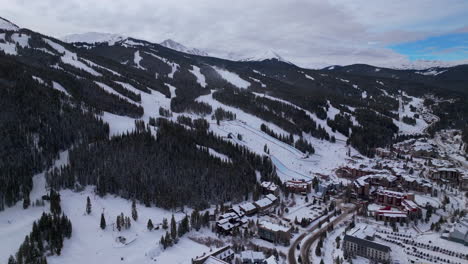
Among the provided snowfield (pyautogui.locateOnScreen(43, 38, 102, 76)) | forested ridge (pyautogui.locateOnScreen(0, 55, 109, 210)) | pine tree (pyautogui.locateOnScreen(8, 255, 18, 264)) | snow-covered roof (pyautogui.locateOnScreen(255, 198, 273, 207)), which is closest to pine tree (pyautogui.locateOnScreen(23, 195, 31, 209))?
forested ridge (pyautogui.locateOnScreen(0, 55, 109, 210))

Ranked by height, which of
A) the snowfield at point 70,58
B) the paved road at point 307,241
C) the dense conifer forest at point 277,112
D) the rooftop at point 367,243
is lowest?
the paved road at point 307,241

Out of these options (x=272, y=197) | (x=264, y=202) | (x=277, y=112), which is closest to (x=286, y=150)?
(x=277, y=112)

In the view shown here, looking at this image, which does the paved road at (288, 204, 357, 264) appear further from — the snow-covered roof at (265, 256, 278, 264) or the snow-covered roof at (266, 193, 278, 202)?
the snow-covered roof at (266, 193, 278, 202)

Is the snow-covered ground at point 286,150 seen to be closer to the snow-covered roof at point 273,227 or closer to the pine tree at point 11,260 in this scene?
the snow-covered roof at point 273,227

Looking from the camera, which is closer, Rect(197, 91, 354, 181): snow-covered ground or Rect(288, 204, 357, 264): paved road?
Rect(288, 204, 357, 264): paved road

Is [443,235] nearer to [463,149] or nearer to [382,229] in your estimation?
[382,229]

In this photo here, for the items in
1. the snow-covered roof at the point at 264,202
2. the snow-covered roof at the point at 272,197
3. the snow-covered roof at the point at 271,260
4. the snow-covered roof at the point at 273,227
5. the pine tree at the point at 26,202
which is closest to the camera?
the snow-covered roof at the point at 271,260

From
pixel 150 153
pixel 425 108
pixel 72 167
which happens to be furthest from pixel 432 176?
pixel 425 108

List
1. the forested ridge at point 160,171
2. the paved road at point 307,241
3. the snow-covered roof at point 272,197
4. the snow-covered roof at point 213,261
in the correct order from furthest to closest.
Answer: the snow-covered roof at point 272,197, the forested ridge at point 160,171, the paved road at point 307,241, the snow-covered roof at point 213,261

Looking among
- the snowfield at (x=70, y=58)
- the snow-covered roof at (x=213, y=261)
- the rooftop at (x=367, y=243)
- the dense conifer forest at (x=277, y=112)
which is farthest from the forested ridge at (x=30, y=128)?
the dense conifer forest at (x=277, y=112)

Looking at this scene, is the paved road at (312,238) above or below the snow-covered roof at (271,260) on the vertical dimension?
below

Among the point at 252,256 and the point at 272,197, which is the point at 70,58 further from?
the point at 252,256
